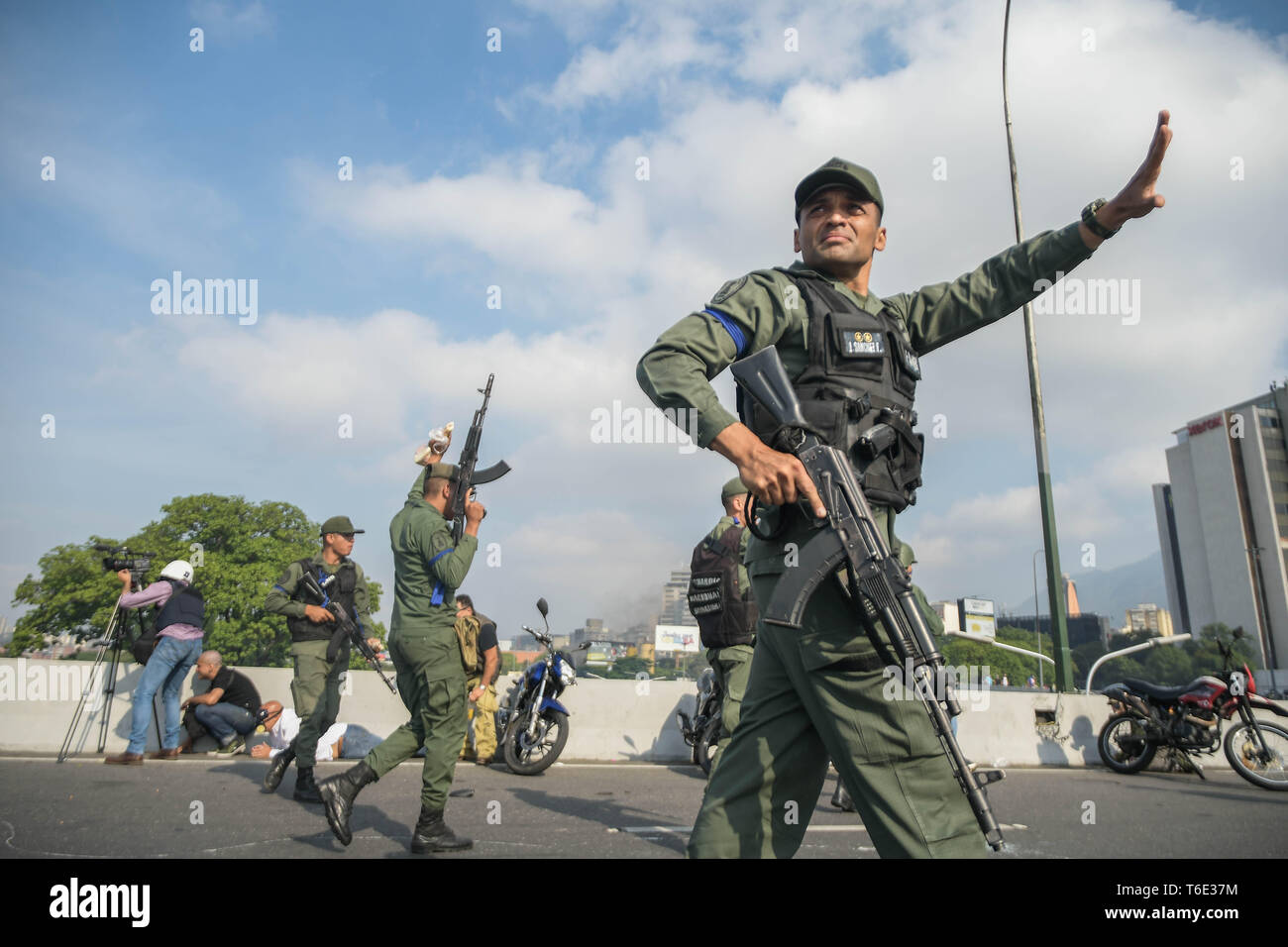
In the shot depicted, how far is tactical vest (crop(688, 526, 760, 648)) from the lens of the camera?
229 inches

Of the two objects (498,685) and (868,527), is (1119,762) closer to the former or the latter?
(498,685)

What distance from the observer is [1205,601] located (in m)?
97.7

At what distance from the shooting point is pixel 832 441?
2215 millimetres

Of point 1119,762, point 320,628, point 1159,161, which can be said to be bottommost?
point 1119,762

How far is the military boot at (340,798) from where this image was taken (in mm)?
4062

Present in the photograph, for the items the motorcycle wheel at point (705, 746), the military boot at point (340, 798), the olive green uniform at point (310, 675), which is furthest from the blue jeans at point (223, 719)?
the military boot at point (340, 798)

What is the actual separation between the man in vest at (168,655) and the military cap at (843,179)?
7144mm

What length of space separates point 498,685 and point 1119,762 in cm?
695

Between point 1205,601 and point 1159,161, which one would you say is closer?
point 1159,161

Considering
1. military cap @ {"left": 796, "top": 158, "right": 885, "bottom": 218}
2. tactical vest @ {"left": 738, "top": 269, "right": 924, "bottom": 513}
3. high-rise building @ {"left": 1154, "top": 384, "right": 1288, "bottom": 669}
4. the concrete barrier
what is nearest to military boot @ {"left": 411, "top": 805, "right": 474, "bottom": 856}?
tactical vest @ {"left": 738, "top": 269, "right": 924, "bottom": 513}

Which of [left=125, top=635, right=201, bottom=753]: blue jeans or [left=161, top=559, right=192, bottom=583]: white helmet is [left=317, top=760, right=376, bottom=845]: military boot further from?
[left=161, top=559, right=192, bottom=583]: white helmet

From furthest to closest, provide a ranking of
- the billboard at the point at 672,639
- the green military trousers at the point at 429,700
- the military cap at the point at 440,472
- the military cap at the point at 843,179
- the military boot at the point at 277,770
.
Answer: the billboard at the point at 672,639
the military boot at the point at 277,770
the military cap at the point at 440,472
the green military trousers at the point at 429,700
the military cap at the point at 843,179

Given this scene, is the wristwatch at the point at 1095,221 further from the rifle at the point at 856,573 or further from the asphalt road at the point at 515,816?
the asphalt road at the point at 515,816

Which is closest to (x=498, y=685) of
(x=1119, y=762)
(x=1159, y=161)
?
(x=1119, y=762)
